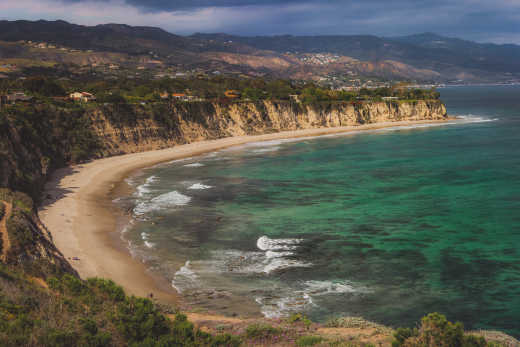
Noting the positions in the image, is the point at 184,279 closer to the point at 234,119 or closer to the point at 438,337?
the point at 438,337

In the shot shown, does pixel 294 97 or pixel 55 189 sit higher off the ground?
pixel 294 97

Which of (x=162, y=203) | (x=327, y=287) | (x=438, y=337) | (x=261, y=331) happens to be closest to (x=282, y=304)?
(x=327, y=287)

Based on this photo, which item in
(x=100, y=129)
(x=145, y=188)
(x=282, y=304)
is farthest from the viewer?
(x=100, y=129)

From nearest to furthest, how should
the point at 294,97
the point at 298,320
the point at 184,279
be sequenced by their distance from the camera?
the point at 298,320
the point at 184,279
the point at 294,97

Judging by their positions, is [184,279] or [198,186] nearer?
[184,279]

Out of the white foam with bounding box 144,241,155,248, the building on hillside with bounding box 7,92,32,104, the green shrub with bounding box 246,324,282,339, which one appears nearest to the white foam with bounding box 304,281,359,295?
the green shrub with bounding box 246,324,282,339

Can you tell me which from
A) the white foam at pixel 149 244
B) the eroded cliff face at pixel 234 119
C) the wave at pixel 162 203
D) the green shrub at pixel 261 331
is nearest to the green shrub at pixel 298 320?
the green shrub at pixel 261 331

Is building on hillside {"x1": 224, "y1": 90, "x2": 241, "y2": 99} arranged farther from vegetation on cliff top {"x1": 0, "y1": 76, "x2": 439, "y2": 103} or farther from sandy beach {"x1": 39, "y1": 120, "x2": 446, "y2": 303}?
sandy beach {"x1": 39, "y1": 120, "x2": 446, "y2": 303}
